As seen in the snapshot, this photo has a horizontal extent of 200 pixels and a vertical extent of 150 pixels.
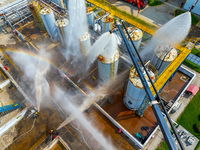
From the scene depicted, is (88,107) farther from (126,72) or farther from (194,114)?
(194,114)

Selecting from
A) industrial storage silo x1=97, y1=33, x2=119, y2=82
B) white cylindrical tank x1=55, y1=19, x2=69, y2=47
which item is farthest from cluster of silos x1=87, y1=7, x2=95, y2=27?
industrial storage silo x1=97, y1=33, x2=119, y2=82

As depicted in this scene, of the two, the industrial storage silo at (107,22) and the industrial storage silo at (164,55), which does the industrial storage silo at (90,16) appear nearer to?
the industrial storage silo at (107,22)

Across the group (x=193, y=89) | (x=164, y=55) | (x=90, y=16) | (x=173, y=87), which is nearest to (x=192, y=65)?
(x=193, y=89)

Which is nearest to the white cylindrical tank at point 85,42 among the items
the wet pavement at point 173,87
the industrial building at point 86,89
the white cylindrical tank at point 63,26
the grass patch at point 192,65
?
the industrial building at point 86,89

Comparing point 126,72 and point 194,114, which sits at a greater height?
point 126,72

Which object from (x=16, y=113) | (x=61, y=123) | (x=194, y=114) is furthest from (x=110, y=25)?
(x=16, y=113)

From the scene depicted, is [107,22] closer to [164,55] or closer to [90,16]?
[90,16]
